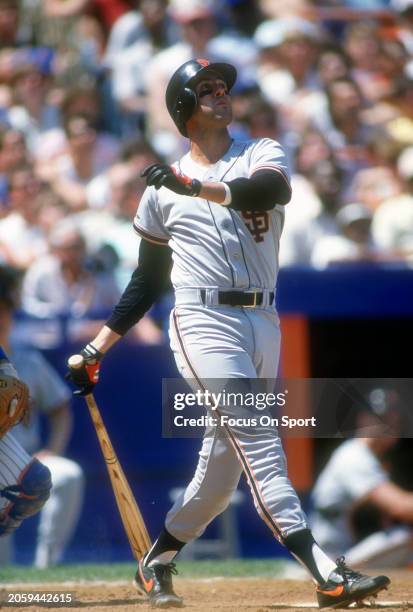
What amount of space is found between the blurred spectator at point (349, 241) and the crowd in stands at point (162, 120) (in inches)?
0.4

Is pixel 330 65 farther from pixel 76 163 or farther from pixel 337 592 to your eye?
pixel 337 592

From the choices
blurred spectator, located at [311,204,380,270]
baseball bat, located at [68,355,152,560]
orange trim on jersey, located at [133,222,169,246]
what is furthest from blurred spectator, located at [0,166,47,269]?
orange trim on jersey, located at [133,222,169,246]

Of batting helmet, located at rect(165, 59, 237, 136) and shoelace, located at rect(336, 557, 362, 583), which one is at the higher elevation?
batting helmet, located at rect(165, 59, 237, 136)

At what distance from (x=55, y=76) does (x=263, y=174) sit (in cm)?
629

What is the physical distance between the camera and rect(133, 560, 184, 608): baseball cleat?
15.3ft

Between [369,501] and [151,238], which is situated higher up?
[151,238]

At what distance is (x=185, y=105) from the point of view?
459 centimetres

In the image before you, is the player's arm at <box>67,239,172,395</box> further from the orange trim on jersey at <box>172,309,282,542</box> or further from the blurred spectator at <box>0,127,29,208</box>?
the blurred spectator at <box>0,127,29,208</box>

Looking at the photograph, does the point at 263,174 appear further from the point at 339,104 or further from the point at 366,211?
the point at 339,104

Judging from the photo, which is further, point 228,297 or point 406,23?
point 406,23

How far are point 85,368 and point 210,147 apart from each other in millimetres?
967

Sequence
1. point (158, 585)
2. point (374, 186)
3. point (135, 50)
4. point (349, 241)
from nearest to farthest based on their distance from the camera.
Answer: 1. point (158, 585)
2. point (349, 241)
3. point (374, 186)
4. point (135, 50)

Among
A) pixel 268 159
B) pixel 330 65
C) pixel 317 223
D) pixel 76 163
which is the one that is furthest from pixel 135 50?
pixel 268 159

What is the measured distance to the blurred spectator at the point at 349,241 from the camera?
7.89 metres
